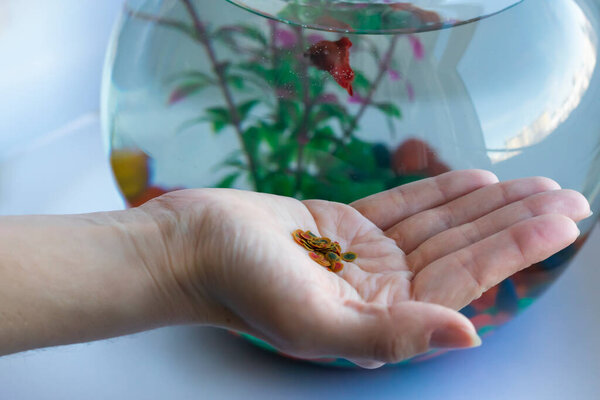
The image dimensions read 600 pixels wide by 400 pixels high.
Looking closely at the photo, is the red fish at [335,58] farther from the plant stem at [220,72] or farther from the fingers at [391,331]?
the fingers at [391,331]

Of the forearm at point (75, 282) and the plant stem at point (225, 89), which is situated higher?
the plant stem at point (225, 89)

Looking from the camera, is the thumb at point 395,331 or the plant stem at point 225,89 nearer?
the thumb at point 395,331

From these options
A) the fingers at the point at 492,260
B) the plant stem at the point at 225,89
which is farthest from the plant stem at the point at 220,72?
the fingers at the point at 492,260

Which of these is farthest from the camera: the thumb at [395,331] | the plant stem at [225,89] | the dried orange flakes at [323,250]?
the plant stem at [225,89]

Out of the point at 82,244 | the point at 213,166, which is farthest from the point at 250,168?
the point at 82,244

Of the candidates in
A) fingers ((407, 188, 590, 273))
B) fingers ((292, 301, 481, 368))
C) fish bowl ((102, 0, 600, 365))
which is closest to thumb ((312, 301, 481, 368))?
fingers ((292, 301, 481, 368))

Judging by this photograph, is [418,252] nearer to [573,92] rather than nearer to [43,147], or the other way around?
[573,92]

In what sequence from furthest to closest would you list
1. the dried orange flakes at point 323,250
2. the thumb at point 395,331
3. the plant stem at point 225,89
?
the plant stem at point 225,89
the dried orange flakes at point 323,250
the thumb at point 395,331

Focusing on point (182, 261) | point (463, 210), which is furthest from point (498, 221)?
point (182, 261)
